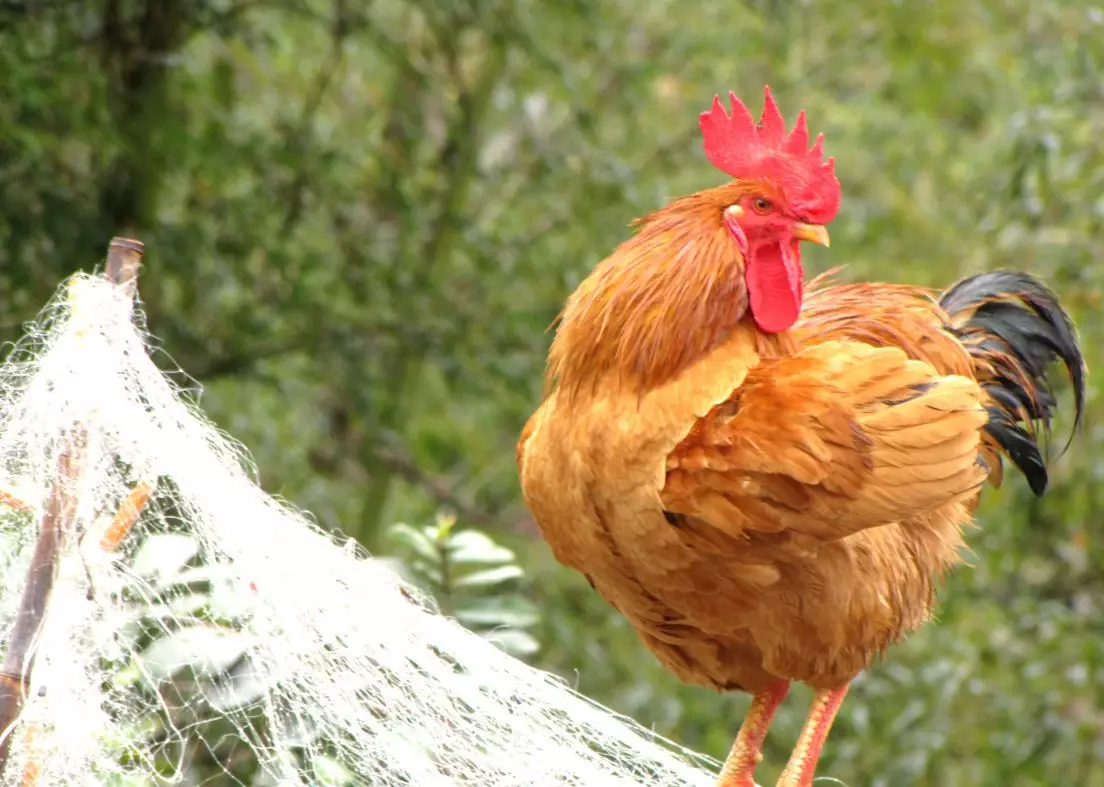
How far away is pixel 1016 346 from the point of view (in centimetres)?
284

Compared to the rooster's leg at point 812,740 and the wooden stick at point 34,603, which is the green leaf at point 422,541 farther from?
the wooden stick at point 34,603

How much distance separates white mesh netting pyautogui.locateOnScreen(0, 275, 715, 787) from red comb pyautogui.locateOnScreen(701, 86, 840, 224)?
95 centimetres

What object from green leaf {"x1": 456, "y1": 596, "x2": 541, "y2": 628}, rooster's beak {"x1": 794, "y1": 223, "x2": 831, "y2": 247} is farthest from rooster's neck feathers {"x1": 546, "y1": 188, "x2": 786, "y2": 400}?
green leaf {"x1": 456, "y1": 596, "x2": 541, "y2": 628}

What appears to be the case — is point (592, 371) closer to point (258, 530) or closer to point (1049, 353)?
point (258, 530)

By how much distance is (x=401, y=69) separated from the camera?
461cm

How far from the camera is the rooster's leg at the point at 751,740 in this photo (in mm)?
2404

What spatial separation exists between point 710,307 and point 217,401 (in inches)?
115

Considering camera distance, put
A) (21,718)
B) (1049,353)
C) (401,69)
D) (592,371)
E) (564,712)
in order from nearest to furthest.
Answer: (21,718) < (564,712) < (592,371) < (1049,353) < (401,69)

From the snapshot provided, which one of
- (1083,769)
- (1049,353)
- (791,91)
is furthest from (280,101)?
(1083,769)

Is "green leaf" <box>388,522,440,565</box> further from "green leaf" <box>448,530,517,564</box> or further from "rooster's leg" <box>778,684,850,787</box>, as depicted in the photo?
"rooster's leg" <box>778,684,850,787</box>

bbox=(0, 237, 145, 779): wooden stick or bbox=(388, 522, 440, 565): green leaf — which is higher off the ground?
bbox=(388, 522, 440, 565): green leaf

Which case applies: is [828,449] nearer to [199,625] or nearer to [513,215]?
[199,625]

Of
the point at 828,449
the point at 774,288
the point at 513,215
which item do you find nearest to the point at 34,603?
the point at 828,449

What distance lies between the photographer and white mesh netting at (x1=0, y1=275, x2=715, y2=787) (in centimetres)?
133
